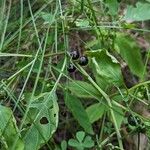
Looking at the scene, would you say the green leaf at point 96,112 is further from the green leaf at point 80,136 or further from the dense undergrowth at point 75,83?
the green leaf at point 80,136

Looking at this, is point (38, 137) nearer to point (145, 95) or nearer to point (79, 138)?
point (145, 95)

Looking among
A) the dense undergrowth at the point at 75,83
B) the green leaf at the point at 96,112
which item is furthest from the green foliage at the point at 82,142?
→ the green leaf at the point at 96,112

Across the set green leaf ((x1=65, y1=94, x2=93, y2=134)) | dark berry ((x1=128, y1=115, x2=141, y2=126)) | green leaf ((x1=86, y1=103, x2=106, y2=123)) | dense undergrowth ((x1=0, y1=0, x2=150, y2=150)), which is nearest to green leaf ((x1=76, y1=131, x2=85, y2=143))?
dense undergrowth ((x1=0, y1=0, x2=150, y2=150))

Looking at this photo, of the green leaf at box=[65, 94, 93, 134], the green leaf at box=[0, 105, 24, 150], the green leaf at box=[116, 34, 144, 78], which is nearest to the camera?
the green leaf at box=[0, 105, 24, 150]

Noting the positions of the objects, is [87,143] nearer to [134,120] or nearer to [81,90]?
[81,90]

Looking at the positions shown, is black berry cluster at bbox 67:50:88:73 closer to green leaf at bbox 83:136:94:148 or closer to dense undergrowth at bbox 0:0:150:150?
dense undergrowth at bbox 0:0:150:150

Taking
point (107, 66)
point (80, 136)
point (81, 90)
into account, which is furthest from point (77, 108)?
point (80, 136)

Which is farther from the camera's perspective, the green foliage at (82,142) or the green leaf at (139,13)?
the green foliage at (82,142)
